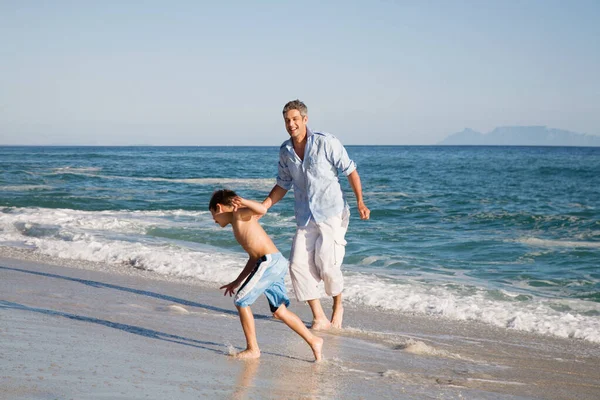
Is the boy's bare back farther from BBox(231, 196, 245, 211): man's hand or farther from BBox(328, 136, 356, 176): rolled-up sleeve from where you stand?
BBox(328, 136, 356, 176): rolled-up sleeve

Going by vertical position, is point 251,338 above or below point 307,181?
below

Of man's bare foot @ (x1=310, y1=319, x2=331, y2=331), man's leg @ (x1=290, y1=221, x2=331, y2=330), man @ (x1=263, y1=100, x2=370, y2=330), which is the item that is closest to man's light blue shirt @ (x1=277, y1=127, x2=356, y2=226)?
man @ (x1=263, y1=100, x2=370, y2=330)

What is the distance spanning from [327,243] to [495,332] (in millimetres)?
1685

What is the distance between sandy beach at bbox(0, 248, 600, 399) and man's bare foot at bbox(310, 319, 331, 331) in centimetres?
13

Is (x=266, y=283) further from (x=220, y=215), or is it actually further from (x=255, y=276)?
(x=220, y=215)

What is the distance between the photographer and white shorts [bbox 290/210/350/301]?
5.25 metres

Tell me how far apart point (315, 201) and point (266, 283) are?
1.11 m

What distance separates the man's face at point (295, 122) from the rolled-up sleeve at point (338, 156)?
0.25m

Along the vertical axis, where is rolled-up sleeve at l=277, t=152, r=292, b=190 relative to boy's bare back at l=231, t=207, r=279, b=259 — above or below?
above

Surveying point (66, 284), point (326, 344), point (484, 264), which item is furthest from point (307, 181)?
point (484, 264)

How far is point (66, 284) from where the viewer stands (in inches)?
264

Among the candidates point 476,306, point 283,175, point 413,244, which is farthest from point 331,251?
point 413,244

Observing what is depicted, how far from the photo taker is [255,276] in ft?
13.9

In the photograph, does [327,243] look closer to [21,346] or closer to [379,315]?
[379,315]
